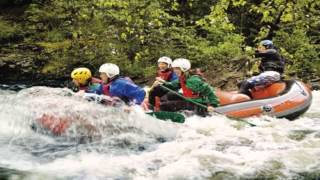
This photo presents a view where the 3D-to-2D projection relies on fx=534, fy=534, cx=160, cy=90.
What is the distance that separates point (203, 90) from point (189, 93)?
0.37 m

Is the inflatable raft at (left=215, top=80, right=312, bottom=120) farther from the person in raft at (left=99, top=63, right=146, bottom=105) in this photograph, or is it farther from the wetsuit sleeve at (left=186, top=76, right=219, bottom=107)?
the person in raft at (left=99, top=63, right=146, bottom=105)

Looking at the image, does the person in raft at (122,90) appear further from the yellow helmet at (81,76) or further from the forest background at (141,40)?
the forest background at (141,40)

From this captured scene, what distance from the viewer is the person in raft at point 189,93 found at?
31.5 ft

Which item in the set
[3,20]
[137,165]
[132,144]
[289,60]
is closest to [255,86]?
[132,144]

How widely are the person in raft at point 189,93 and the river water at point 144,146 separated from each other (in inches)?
10.1

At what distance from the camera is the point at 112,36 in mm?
15656

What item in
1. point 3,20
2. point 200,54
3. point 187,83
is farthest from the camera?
point 3,20

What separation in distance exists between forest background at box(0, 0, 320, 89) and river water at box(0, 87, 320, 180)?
5613 mm

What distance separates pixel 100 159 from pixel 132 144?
92 cm

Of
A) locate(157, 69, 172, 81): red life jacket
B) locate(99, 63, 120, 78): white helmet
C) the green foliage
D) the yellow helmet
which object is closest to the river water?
the yellow helmet

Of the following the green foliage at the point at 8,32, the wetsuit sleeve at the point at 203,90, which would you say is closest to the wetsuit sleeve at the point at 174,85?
the wetsuit sleeve at the point at 203,90

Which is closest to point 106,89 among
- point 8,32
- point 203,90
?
point 203,90

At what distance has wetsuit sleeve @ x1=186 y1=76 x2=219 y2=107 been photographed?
31.4 ft

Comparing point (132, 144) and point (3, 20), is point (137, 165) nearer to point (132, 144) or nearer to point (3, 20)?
point (132, 144)
